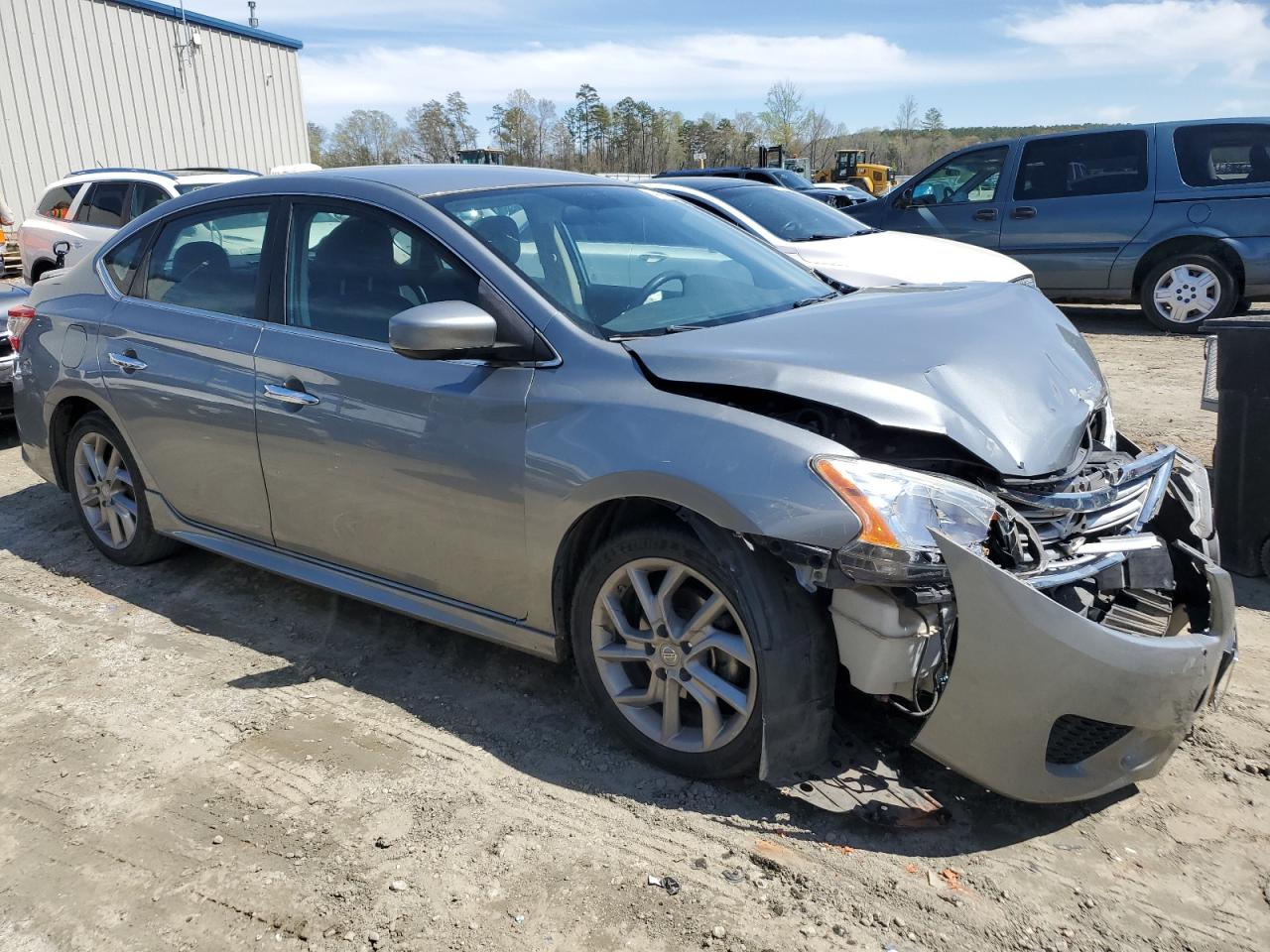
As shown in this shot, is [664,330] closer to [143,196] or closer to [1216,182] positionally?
[1216,182]

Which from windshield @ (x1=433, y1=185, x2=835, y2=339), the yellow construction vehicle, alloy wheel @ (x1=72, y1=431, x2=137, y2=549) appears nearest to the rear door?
windshield @ (x1=433, y1=185, x2=835, y2=339)

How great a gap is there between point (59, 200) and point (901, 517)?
13.7 m

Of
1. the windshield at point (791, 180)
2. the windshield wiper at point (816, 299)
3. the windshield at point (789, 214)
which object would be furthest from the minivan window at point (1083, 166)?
the windshield at point (791, 180)

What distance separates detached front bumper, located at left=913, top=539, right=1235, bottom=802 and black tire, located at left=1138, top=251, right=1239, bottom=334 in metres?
8.40

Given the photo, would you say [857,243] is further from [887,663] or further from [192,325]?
[887,663]

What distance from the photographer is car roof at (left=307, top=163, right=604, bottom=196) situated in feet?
11.9

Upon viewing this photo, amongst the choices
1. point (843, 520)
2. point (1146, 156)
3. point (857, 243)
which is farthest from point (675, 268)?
point (1146, 156)

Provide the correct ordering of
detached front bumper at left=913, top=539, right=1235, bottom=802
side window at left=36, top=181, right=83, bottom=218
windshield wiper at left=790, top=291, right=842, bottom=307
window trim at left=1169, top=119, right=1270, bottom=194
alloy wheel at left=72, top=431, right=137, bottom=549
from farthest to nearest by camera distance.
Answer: side window at left=36, top=181, right=83, bottom=218, window trim at left=1169, top=119, right=1270, bottom=194, alloy wheel at left=72, top=431, right=137, bottom=549, windshield wiper at left=790, top=291, right=842, bottom=307, detached front bumper at left=913, top=539, right=1235, bottom=802

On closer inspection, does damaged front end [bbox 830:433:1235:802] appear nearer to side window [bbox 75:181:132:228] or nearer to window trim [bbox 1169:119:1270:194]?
window trim [bbox 1169:119:1270:194]

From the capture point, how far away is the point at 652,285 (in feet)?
11.5

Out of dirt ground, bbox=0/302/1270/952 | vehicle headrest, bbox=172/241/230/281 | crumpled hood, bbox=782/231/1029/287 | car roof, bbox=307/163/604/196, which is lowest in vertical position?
dirt ground, bbox=0/302/1270/952

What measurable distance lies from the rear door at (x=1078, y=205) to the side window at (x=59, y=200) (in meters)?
11.3

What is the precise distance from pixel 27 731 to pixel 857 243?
6881 mm

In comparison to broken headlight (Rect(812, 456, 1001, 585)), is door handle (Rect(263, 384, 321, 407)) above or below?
above
